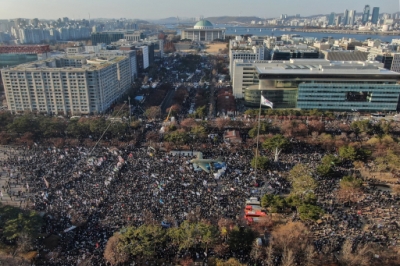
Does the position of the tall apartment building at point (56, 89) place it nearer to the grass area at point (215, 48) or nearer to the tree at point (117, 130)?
the tree at point (117, 130)

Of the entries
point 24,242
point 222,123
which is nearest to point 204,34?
point 222,123

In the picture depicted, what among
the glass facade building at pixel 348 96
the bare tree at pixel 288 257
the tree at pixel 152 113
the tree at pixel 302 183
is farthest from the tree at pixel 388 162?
the tree at pixel 152 113

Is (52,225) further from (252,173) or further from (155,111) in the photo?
(155,111)

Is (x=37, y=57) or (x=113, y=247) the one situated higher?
(x=37, y=57)

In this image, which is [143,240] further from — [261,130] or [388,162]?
[388,162]

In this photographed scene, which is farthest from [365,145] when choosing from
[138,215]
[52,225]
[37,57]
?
[37,57]

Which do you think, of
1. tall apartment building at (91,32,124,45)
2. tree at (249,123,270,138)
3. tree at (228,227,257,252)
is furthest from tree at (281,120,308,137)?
tall apartment building at (91,32,124,45)

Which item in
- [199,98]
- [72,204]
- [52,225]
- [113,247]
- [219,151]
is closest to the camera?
[113,247]
